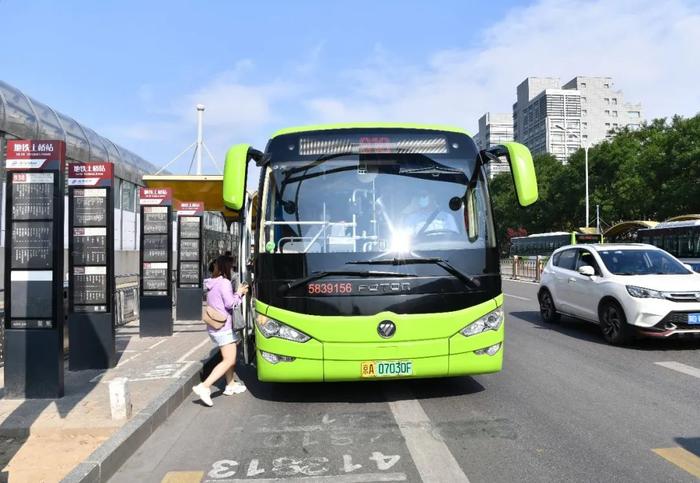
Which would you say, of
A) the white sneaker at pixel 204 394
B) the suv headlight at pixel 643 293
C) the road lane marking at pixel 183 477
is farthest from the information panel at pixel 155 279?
the suv headlight at pixel 643 293

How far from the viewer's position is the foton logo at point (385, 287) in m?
5.68

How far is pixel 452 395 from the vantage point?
6457 mm

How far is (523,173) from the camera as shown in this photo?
6.08m

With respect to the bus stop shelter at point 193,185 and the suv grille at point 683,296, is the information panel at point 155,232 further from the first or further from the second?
the suv grille at point 683,296

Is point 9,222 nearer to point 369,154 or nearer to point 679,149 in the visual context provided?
point 369,154

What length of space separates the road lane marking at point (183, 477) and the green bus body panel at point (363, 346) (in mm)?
1609

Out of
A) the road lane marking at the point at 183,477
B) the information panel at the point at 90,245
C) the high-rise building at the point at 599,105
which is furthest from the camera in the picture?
the high-rise building at the point at 599,105

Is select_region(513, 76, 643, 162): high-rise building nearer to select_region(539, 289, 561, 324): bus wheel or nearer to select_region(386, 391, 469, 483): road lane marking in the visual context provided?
select_region(539, 289, 561, 324): bus wheel

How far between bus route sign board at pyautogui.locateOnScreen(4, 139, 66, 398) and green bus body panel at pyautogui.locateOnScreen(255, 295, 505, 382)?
88.7 inches

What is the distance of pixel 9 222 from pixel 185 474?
366 cm

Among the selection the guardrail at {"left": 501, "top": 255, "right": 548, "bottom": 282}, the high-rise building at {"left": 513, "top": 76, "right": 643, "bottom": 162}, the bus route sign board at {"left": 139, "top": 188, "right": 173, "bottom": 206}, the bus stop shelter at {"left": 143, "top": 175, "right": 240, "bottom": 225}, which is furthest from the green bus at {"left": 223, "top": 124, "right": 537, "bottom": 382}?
the high-rise building at {"left": 513, "top": 76, "right": 643, "bottom": 162}

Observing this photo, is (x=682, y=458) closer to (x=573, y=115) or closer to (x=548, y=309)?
(x=548, y=309)

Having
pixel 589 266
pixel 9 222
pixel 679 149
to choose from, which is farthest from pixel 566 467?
pixel 679 149

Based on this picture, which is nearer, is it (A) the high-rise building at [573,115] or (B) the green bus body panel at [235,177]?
(B) the green bus body panel at [235,177]
